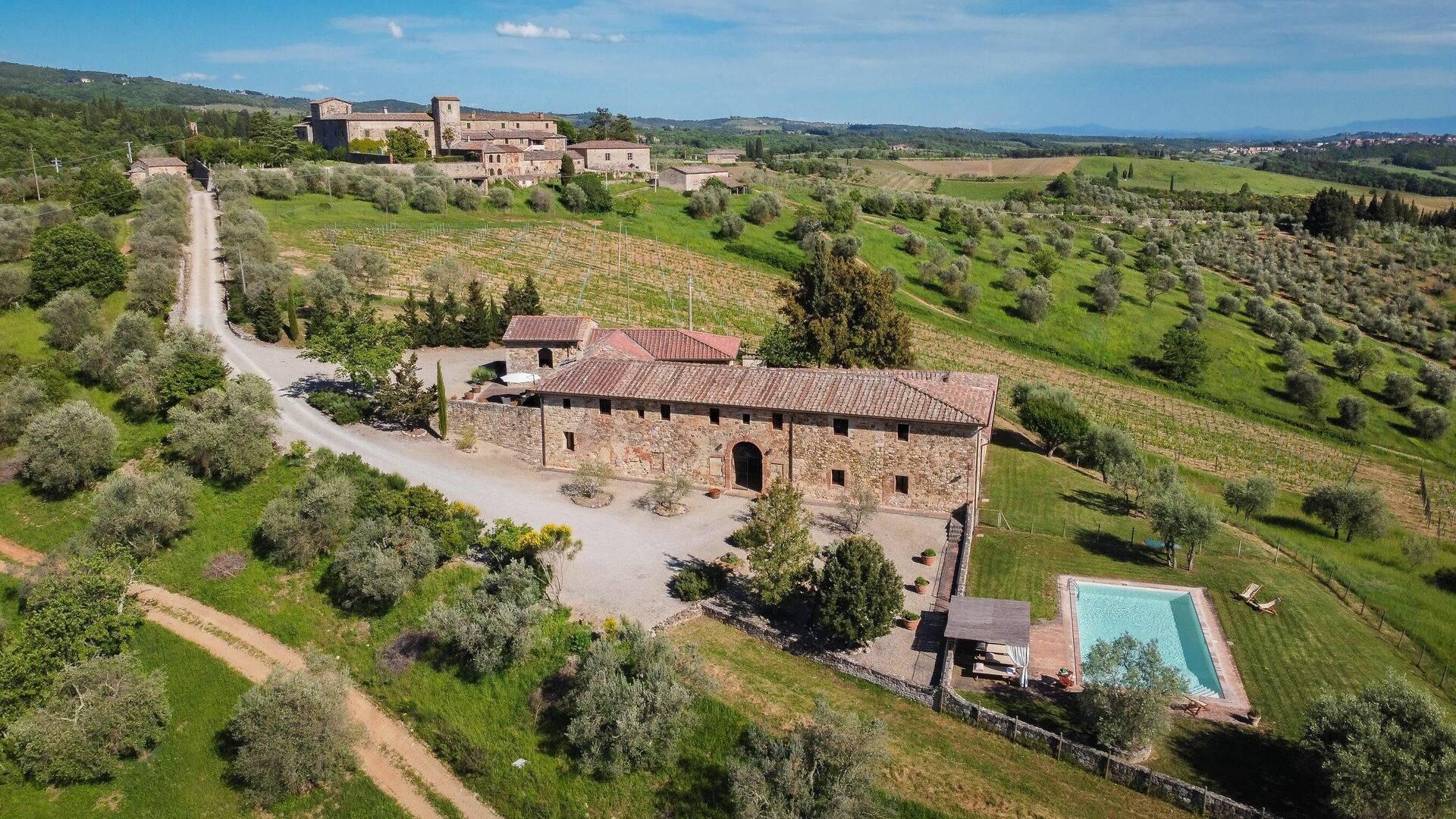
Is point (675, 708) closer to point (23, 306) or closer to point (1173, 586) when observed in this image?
point (1173, 586)

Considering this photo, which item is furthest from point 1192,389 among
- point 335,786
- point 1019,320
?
point 335,786

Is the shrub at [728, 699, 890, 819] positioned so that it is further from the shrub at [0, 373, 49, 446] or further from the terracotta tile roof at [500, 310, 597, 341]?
the shrub at [0, 373, 49, 446]

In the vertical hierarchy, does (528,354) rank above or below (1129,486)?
above

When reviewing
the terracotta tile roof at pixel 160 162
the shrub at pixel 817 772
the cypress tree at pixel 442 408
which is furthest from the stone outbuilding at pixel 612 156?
the shrub at pixel 817 772

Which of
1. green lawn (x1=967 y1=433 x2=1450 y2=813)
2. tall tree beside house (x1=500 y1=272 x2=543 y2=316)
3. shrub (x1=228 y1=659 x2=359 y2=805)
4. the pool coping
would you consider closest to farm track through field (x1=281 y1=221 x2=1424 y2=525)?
tall tree beside house (x1=500 y1=272 x2=543 y2=316)

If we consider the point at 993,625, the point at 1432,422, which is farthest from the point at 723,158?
the point at 993,625
